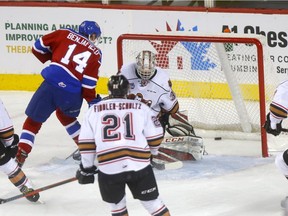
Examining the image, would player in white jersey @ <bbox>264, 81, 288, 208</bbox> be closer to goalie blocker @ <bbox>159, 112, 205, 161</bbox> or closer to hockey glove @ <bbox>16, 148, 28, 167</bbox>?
goalie blocker @ <bbox>159, 112, 205, 161</bbox>

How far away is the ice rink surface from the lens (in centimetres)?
631

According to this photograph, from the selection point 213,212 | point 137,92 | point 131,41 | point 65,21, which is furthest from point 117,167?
point 65,21

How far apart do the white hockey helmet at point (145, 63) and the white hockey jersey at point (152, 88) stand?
3.2 inches

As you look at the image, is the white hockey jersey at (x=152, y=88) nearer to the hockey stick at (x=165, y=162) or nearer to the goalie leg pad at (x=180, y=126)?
the hockey stick at (x=165, y=162)

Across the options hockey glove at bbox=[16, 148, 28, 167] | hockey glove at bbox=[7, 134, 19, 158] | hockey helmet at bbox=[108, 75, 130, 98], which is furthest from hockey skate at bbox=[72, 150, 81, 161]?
hockey helmet at bbox=[108, 75, 130, 98]

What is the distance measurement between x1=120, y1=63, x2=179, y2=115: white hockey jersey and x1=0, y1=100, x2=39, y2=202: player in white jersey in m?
1.01

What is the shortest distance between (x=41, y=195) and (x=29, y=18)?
300 centimetres

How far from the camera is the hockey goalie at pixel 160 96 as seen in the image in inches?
263

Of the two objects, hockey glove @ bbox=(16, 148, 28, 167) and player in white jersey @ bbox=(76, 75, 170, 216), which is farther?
hockey glove @ bbox=(16, 148, 28, 167)

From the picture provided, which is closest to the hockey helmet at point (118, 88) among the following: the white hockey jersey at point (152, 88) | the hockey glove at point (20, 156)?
the white hockey jersey at point (152, 88)

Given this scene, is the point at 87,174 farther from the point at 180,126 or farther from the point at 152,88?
the point at 180,126

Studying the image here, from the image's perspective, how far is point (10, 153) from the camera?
20.3ft

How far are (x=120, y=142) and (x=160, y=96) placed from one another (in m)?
1.66

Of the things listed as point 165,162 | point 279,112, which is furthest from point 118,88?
point 165,162
